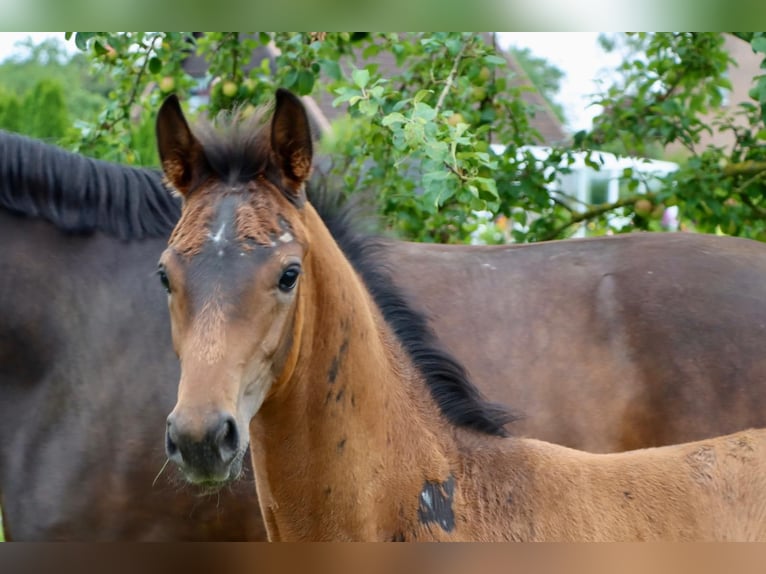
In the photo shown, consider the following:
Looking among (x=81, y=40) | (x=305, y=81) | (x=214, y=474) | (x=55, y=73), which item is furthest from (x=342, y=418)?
(x=55, y=73)

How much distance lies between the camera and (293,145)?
2.26 meters

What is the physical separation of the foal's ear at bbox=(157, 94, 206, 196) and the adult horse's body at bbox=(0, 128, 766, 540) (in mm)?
940

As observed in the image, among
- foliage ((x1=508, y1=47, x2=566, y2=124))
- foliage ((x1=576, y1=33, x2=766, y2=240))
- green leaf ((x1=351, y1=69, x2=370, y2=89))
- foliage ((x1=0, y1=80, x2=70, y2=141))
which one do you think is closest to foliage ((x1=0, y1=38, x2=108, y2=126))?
foliage ((x1=0, y1=80, x2=70, y2=141))

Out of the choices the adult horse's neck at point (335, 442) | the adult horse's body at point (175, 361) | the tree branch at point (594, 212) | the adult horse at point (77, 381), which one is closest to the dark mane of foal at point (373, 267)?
the adult horse's neck at point (335, 442)

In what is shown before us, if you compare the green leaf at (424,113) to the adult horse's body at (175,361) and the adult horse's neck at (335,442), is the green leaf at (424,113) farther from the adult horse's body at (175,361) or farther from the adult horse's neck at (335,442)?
the adult horse's neck at (335,442)

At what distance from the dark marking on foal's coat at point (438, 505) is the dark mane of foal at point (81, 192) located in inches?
56.2

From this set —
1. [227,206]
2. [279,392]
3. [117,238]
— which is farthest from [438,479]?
[117,238]

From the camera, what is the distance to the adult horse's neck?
7.32ft

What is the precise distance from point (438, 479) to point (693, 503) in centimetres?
62

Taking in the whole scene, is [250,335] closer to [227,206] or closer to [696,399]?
[227,206]

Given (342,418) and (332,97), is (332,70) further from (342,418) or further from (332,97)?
(332,97)

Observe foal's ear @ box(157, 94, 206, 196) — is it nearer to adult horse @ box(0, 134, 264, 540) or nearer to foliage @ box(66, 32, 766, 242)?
adult horse @ box(0, 134, 264, 540)

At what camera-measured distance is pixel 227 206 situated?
7.05ft

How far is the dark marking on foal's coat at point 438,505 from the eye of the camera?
2264 millimetres
